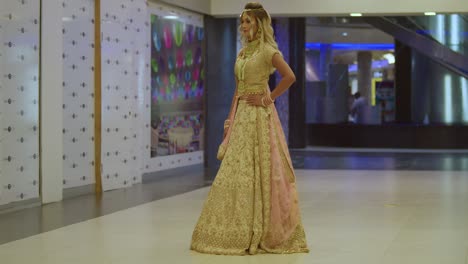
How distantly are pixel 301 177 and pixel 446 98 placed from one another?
15.7 meters

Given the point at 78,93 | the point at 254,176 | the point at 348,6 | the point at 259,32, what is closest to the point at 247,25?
the point at 259,32

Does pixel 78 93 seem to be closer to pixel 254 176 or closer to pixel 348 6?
pixel 254 176

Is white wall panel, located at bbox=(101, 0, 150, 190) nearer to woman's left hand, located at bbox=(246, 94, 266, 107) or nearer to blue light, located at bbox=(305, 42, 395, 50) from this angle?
woman's left hand, located at bbox=(246, 94, 266, 107)

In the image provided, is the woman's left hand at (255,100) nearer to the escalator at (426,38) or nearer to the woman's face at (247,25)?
the woman's face at (247,25)

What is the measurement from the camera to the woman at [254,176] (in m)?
7.23

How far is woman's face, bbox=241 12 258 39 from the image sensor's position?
7.48 metres

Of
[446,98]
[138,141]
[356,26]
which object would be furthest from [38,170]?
[356,26]

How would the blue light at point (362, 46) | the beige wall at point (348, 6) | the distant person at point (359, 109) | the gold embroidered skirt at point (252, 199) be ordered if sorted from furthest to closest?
the blue light at point (362, 46), the distant person at point (359, 109), the beige wall at point (348, 6), the gold embroidered skirt at point (252, 199)

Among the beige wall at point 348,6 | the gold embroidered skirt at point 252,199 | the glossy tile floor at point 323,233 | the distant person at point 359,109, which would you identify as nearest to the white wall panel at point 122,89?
the glossy tile floor at point 323,233

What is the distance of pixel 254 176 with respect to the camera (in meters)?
7.35

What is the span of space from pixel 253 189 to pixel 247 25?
1.37 m

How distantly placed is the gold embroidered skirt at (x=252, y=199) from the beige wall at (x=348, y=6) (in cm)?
985

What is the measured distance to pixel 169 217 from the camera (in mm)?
9742

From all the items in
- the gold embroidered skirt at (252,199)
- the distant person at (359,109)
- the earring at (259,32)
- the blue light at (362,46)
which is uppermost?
the blue light at (362,46)
